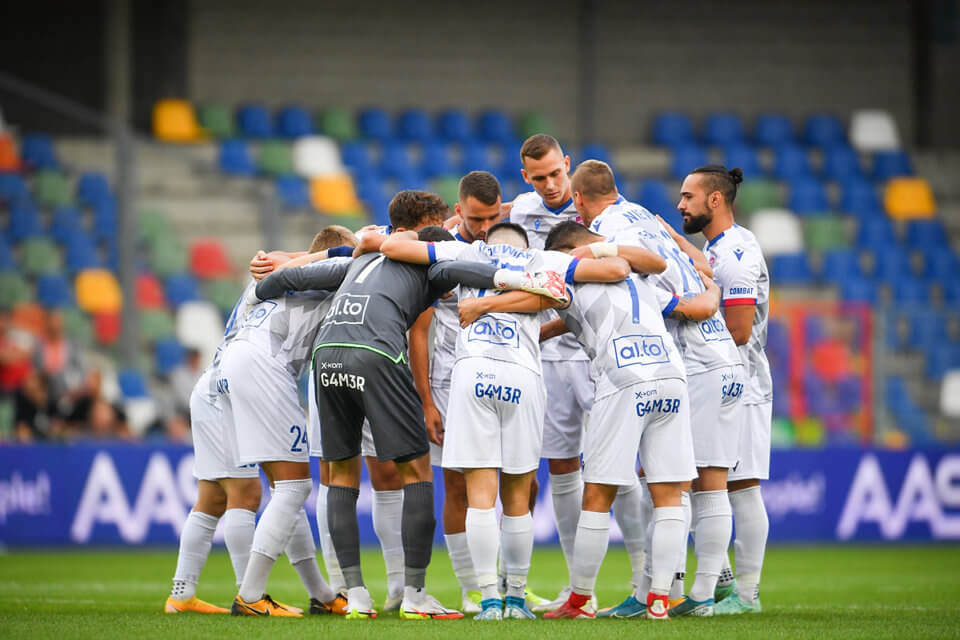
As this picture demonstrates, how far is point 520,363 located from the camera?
6887 millimetres

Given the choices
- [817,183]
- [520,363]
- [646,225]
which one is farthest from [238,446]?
[817,183]

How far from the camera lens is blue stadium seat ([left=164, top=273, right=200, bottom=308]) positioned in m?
14.3

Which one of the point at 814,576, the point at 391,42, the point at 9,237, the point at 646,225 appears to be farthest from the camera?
the point at 391,42

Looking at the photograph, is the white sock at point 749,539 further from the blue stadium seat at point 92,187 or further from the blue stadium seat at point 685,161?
the blue stadium seat at point 685,161

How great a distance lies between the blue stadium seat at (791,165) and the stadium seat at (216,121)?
346 inches

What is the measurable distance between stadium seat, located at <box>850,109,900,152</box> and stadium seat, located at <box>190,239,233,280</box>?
12.4m

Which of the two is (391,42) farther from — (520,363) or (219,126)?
(520,363)

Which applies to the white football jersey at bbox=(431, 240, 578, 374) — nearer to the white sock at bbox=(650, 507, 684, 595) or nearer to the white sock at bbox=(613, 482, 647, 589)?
the white sock at bbox=(650, 507, 684, 595)

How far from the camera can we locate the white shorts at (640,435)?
22.6ft

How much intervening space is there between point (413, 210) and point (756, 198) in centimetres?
1383

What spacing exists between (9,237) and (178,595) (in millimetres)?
7990

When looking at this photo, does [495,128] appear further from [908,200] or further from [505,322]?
[505,322]

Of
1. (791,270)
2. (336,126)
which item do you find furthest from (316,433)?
(336,126)

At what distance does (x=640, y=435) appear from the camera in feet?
22.9
